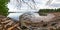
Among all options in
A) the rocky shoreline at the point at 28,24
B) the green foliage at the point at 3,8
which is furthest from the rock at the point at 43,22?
the green foliage at the point at 3,8

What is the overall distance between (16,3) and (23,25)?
318 mm

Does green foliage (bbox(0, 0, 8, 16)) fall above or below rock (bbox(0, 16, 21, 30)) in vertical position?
above

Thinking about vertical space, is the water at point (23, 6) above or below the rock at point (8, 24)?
above

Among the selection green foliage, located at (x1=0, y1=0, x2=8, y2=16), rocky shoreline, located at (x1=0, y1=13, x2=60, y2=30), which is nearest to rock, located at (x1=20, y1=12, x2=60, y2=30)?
rocky shoreline, located at (x1=0, y1=13, x2=60, y2=30)

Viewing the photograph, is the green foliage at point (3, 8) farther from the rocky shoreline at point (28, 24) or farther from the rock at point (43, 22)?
the rock at point (43, 22)

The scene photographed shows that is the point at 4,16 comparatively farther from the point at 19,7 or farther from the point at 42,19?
the point at 42,19

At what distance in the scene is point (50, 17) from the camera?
224cm

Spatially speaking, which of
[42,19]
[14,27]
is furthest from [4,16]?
[42,19]

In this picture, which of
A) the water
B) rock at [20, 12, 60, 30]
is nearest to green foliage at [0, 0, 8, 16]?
the water

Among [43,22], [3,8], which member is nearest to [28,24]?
[43,22]

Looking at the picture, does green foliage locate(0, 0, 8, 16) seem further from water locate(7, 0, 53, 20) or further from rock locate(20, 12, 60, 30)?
rock locate(20, 12, 60, 30)

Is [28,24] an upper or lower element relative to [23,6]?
lower

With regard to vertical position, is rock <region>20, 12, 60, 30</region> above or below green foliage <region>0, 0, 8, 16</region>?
below

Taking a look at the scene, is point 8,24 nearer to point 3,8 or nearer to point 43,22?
point 3,8
